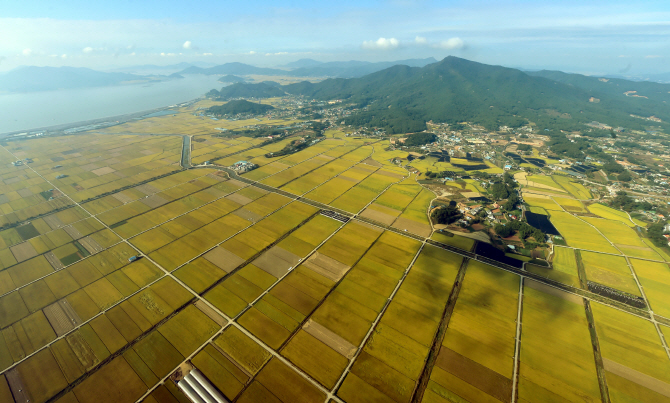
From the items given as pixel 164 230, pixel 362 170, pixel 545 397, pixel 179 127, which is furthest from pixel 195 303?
pixel 179 127

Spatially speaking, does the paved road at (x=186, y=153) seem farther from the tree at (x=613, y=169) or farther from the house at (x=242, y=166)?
the tree at (x=613, y=169)

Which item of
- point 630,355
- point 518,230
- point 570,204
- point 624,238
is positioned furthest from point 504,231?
point 570,204

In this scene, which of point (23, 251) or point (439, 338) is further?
point (23, 251)

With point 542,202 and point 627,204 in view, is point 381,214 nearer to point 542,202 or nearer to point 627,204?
point 542,202

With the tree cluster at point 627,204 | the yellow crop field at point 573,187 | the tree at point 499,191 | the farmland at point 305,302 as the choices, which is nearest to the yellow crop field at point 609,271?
the farmland at point 305,302

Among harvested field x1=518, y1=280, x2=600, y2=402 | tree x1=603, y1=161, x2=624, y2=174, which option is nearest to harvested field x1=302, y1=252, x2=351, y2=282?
harvested field x1=518, y1=280, x2=600, y2=402

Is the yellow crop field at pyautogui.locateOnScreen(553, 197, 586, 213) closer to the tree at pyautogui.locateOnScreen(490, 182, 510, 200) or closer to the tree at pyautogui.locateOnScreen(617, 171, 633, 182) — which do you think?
the tree at pyautogui.locateOnScreen(490, 182, 510, 200)

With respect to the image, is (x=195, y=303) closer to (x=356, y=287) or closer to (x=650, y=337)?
(x=356, y=287)

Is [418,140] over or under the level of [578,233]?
over
